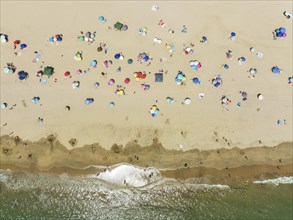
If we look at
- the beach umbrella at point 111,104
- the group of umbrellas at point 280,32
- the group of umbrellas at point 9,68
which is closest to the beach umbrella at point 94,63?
the beach umbrella at point 111,104

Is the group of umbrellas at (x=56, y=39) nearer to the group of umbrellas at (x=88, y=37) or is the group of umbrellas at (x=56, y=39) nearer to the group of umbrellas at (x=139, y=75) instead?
the group of umbrellas at (x=88, y=37)

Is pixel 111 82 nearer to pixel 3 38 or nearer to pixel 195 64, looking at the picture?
pixel 195 64

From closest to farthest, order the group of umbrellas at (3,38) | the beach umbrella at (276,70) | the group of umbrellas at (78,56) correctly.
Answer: the group of umbrellas at (3,38) → the group of umbrellas at (78,56) → the beach umbrella at (276,70)

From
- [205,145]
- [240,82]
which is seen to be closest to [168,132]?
[205,145]

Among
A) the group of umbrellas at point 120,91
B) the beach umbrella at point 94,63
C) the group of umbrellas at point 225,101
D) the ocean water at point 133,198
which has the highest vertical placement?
the beach umbrella at point 94,63

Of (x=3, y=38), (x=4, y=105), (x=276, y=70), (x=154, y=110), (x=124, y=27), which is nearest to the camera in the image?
(x=4, y=105)

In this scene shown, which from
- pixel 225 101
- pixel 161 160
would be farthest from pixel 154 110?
pixel 225 101

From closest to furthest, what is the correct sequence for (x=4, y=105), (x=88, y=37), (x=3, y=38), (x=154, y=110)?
(x=4, y=105) → (x=3, y=38) → (x=154, y=110) → (x=88, y=37)
